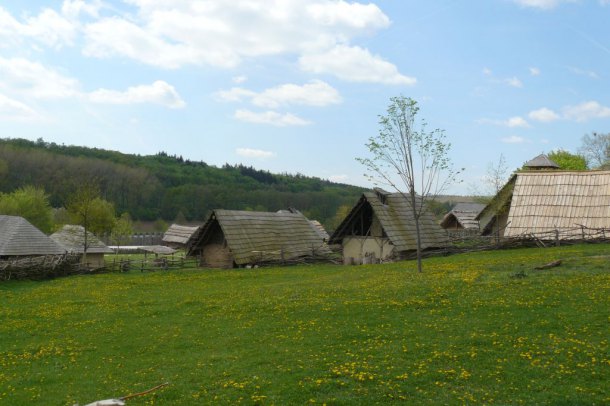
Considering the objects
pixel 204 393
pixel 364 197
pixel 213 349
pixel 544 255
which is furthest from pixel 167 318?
pixel 364 197

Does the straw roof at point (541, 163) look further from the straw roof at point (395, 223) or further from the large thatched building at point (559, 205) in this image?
the straw roof at point (395, 223)

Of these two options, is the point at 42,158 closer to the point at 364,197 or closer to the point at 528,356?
the point at 364,197

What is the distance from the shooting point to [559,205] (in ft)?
106

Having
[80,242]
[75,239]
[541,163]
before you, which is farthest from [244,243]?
[541,163]

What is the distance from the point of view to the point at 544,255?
79.7 feet

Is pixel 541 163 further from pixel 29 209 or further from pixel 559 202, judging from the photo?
pixel 29 209

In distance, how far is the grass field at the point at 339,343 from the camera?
30.7 ft

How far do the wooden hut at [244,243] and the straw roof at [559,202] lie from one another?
14.3m

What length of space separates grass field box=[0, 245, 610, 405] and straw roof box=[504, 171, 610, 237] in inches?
400

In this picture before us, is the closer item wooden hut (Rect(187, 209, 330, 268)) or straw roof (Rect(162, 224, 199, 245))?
wooden hut (Rect(187, 209, 330, 268))

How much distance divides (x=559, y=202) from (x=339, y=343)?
994 inches

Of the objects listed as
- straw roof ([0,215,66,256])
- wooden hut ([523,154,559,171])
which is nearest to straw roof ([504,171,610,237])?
wooden hut ([523,154,559,171])

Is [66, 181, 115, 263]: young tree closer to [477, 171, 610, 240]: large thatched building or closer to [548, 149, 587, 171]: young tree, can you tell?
[477, 171, 610, 240]: large thatched building

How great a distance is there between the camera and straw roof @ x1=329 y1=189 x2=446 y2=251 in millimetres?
34344
